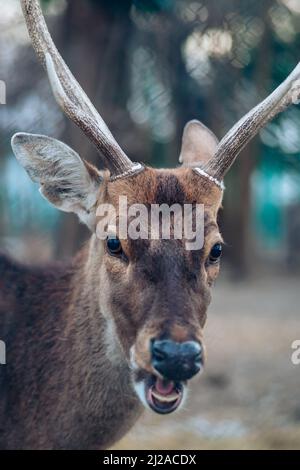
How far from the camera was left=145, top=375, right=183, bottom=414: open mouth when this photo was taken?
3.61 meters

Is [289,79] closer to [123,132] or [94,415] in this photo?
[94,415]

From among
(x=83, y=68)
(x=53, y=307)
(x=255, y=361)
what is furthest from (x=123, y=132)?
(x=53, y=307)

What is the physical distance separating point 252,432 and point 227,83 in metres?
3.07

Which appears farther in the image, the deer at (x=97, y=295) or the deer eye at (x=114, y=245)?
the deer eye at (x=114, y=245)

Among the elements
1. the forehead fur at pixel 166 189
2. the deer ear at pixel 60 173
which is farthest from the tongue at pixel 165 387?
the deer ear at pixel 60 173

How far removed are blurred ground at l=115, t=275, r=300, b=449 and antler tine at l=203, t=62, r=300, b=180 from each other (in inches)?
53.9

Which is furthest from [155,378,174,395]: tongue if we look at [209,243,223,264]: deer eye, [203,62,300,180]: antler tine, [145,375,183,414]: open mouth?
[203,62,300,180]: antler tine

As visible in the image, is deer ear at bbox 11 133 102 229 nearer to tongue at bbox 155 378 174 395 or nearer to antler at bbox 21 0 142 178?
antler at bbox 21 0 142 178

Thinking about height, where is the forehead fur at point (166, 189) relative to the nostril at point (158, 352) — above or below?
above

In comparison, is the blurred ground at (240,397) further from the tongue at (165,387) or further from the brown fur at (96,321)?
the tongue at (165,387)

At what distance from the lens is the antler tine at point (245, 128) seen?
13.7 feet

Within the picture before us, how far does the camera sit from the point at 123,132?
7.78m

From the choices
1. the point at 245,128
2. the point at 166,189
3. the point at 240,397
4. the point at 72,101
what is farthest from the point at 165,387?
the point at 240,397

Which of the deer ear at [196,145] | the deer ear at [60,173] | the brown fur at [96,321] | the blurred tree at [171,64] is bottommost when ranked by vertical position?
the brown fur at [96,321]
